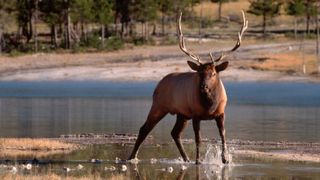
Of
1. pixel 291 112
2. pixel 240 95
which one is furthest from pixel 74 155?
pixel 240 95

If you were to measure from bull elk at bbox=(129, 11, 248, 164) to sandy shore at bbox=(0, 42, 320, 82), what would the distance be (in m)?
33.1

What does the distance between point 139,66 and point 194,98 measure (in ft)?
131

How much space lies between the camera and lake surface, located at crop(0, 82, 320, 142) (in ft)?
89.0

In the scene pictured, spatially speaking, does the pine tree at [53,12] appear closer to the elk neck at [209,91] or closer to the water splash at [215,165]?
the water splash at [215,165]

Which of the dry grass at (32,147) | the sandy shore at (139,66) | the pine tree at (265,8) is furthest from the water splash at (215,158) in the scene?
the pine tree at (265,8)

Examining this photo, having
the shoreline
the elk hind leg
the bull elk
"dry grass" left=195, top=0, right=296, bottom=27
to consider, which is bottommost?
"dry grass" left=195, top=0, right=296, bottom=27

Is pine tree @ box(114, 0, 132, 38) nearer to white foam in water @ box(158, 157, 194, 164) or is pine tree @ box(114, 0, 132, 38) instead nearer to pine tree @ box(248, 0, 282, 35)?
pine tree @ box(248, 0, 282, 35)

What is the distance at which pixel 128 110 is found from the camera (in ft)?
119

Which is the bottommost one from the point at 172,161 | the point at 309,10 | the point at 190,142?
the point at 309,10

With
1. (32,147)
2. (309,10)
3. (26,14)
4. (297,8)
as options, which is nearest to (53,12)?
(26,14)

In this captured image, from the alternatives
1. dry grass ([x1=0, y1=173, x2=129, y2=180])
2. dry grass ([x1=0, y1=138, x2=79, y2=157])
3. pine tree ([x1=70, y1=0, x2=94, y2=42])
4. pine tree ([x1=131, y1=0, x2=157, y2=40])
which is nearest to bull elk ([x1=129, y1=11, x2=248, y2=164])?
dry grass ([x1=0, y1=138, x2=79, y2=157])

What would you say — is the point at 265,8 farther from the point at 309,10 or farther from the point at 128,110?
the point at 128,110

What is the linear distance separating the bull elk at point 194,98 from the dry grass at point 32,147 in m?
2.32

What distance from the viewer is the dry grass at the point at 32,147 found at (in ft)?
64.2
